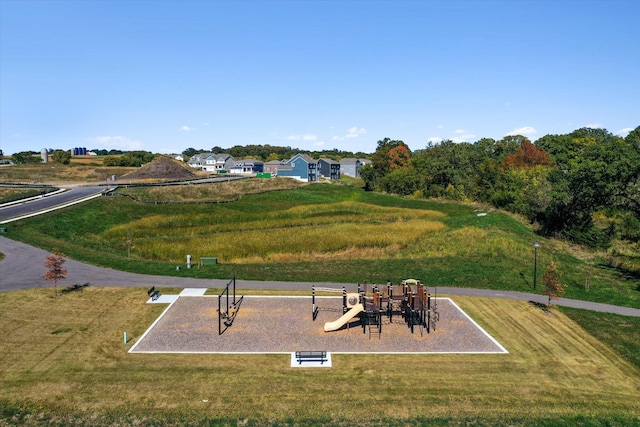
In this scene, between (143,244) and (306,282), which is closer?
(306,282)

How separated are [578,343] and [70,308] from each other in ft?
95.6

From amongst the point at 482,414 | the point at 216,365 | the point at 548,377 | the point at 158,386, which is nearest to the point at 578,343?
the point at 548,377

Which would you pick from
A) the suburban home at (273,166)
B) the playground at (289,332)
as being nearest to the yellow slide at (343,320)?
the playground at (289,332)

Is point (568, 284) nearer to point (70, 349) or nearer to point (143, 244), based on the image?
point (70, 349)

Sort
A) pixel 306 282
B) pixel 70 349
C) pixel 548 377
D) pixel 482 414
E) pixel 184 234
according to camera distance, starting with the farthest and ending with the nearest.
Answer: pixel 184 234 → pixel 306 282 → pixel 70 349 → pixel 548 377 → pixel 482 414

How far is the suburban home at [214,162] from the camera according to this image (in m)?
147

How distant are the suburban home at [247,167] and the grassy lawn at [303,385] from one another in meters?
119

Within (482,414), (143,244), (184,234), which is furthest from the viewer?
(184,234)

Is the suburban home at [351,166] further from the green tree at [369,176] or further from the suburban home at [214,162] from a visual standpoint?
the green tree at [369,176]

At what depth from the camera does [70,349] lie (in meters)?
20.2

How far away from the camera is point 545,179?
6147cm

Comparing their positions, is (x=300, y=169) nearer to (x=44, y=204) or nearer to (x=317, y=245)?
(x=44, y=204)

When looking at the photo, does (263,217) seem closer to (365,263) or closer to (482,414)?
(365,263)

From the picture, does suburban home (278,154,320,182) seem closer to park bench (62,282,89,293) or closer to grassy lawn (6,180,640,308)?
grassy lawn (6,180,640,308)
